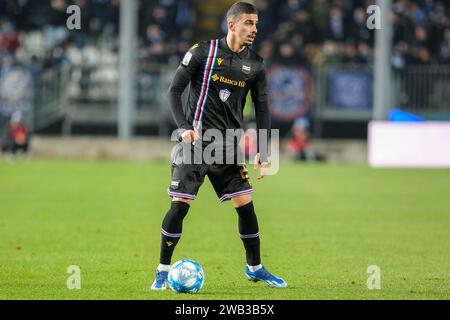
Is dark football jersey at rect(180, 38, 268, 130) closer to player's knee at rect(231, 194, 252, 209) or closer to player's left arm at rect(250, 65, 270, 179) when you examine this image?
player's left arm at rect(250, 65, 270, 179)

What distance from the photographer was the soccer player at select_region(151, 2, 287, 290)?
28.3 ft

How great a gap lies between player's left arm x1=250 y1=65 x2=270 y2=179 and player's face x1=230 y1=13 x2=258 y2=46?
1.15 ft

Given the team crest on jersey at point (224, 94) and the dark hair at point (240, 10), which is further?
the team crest on jersey at point (224, 94)

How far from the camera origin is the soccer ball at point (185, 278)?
8.43 metres

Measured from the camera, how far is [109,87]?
94.7ft

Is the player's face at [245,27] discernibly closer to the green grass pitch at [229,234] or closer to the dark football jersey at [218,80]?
the dark football jersey at [218,80]

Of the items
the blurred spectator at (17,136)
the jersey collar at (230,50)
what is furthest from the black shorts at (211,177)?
the blurred spectator at (17,136)

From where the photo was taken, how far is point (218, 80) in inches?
343

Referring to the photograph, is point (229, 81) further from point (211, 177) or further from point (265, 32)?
point (265, 32)

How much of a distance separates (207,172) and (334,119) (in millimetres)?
19831

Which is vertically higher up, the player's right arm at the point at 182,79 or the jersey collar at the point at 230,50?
the jersey collar at the point at 230,50

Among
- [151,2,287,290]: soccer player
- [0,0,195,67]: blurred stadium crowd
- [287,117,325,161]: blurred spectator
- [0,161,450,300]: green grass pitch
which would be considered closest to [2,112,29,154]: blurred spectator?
[0,0,195,67]: blurred stadium crowd

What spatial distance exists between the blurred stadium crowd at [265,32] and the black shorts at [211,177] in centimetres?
1964

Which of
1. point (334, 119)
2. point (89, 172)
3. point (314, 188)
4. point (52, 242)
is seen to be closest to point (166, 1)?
point (334, 119)
